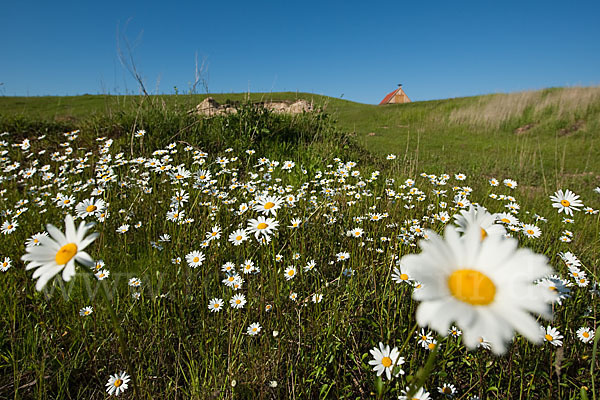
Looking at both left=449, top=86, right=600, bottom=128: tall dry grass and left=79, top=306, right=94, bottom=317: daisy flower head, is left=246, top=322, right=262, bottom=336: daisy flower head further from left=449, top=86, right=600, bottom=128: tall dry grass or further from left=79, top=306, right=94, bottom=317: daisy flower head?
left=449, top=86, right=600, bottom=128: tall dry grass

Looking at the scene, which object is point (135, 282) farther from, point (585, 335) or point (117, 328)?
point (585, 335)

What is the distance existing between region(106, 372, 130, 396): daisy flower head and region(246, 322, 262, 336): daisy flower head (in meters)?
0.54

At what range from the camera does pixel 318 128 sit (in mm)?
5629

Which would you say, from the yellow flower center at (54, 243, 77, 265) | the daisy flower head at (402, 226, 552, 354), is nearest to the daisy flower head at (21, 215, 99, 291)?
the yellow flower center at (54, 243, 77, 265)

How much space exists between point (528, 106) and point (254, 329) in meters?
13.6

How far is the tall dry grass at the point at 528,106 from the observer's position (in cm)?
1033

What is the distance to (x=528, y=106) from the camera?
11.1 metres

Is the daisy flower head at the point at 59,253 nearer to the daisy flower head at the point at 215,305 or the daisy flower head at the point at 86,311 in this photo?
the daisy flower head at the point at 215,305

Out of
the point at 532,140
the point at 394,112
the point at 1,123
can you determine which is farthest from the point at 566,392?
the point at 394,112

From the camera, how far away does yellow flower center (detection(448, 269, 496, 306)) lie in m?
0.49

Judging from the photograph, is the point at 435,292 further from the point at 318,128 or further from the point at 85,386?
the point at 318,128

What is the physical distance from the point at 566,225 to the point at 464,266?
4.11m

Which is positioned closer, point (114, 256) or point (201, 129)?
point (114, 256)

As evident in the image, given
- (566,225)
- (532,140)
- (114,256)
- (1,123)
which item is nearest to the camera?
(114,256)
